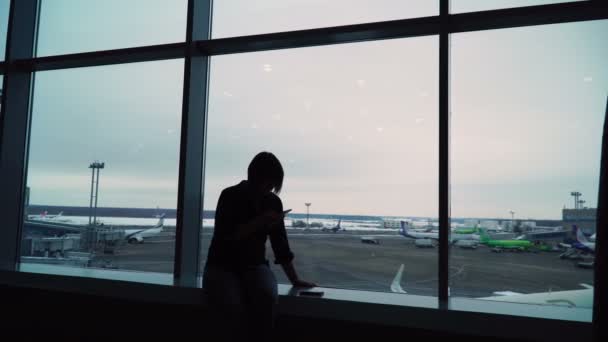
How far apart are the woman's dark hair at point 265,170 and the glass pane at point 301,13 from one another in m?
1.12

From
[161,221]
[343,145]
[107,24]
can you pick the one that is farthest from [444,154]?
[107,24]

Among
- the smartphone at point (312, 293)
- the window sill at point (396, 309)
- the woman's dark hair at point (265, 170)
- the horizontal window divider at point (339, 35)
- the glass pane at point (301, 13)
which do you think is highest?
the glass pane at point (301, 13)

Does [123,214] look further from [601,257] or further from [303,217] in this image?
[601,257]

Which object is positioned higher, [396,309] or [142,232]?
[142,232]

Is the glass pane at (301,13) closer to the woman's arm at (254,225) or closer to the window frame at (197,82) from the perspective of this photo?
the window frame at (197,82)

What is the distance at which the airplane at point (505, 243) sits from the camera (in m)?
2.24

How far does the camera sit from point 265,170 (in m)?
1.83

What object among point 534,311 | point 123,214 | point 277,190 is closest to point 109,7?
point 123,214

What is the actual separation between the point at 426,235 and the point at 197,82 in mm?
1705

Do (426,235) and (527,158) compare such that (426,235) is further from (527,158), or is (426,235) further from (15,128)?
(15,128)

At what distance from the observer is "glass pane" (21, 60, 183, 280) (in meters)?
2.83

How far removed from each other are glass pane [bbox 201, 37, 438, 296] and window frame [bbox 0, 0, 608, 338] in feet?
0.32

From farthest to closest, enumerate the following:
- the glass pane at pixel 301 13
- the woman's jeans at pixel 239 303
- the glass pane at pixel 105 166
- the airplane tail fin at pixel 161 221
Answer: the glass pane at pixel 105 166 < the airplane tail fin at pixel 161 221 < the glass pane at pixel 301 13 < the woman's jeans at pixel 239 303

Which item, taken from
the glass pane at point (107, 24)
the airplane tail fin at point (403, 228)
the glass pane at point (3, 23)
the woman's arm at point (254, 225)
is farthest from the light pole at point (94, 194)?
the airplane tail fin at point (403, 228)
